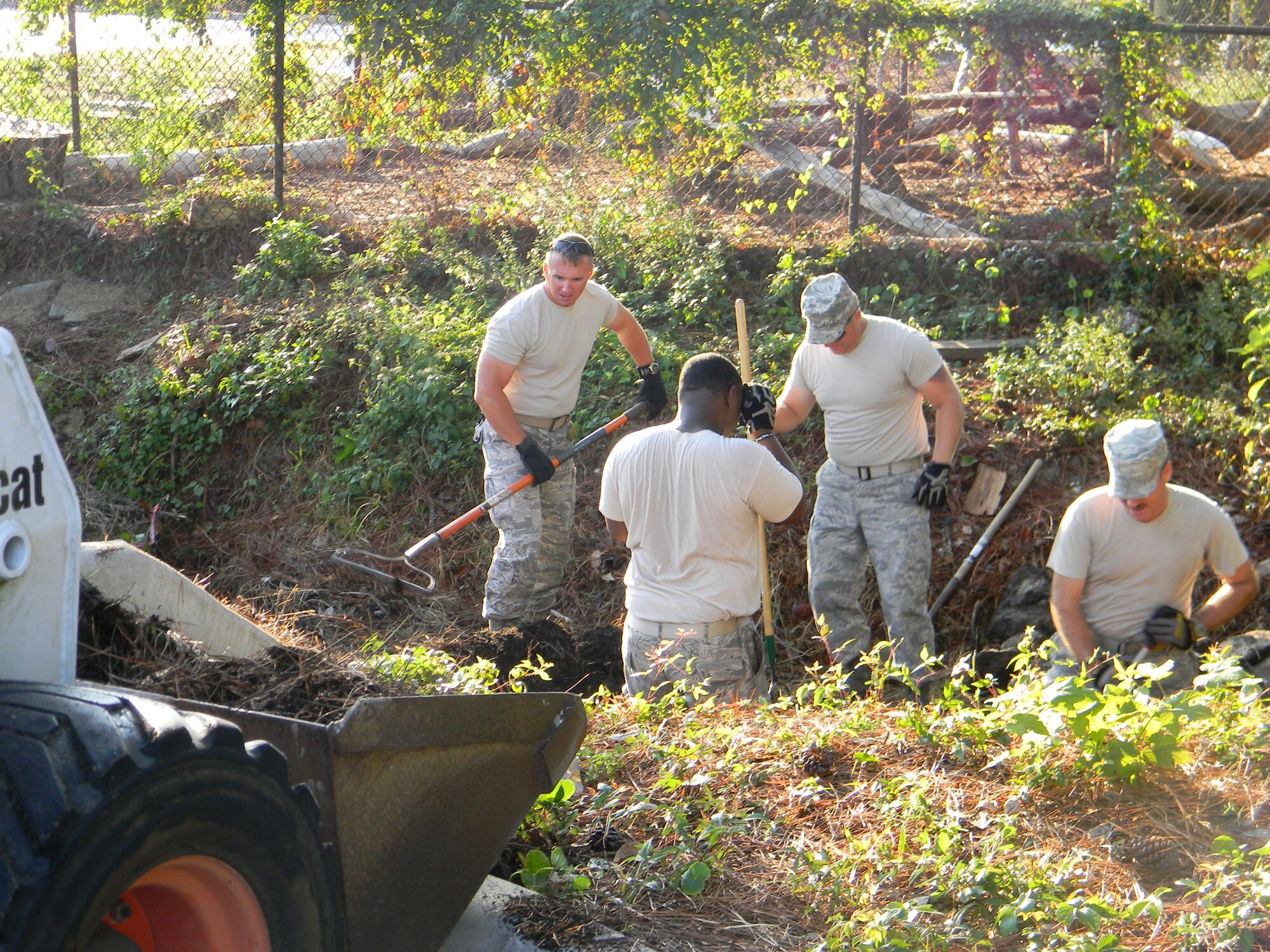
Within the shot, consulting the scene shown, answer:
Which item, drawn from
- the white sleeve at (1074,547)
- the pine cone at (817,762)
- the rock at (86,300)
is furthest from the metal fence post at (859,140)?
the pine cone at (817,762)

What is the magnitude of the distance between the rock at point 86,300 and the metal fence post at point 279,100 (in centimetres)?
163

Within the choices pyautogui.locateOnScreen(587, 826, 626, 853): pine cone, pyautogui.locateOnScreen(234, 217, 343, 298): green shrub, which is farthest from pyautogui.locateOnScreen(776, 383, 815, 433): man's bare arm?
pyautogui.locateOnScreen(234, 217, 343, 298): green shrub

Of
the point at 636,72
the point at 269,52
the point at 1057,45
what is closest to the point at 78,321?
the point at 269,52

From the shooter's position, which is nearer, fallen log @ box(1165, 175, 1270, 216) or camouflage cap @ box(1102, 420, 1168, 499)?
camouflage cap @ box(1102, 420, 1168, 499)

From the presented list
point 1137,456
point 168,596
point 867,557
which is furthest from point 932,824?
point 867,557

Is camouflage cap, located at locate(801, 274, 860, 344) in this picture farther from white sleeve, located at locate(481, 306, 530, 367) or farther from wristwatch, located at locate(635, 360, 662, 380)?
white sleeve, located at locate(481, 306, 530, 367)

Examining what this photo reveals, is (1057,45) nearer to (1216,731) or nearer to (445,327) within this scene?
(445,327)

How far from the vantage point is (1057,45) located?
9148 mm

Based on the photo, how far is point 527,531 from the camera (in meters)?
6.34

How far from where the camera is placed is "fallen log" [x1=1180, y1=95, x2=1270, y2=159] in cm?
1038

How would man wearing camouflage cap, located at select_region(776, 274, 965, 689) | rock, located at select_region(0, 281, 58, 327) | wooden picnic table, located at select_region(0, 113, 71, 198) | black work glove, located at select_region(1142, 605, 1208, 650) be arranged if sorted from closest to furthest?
1. black work glove, located at select_region(1142, 605, 1208, 650)
2. man wearing camouflage cap, located at select_region(776, 274, 965, 689)
3. rock, located at select_region(0, 281, 58, 327)
4. wooden picnic table, located at select_region(0, 113, 71, 198)

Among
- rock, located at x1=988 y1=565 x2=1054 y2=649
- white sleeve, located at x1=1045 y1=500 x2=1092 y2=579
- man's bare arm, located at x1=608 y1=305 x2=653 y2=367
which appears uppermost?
man's bare arm, located at x1=608 y1=305 x2=653 y2=367

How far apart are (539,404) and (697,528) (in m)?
2.02

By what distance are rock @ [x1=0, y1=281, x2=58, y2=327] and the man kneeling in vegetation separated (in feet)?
24.7
